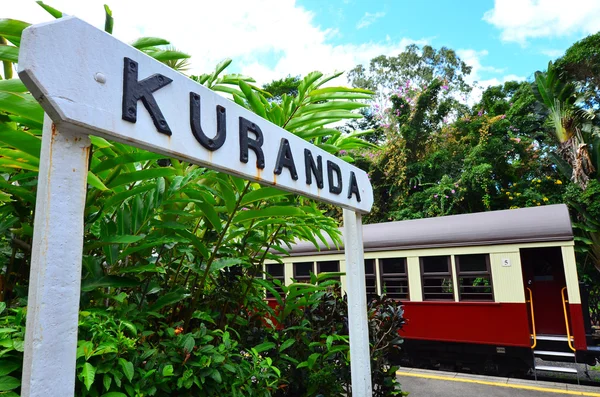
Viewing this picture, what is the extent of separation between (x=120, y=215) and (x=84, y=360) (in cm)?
59

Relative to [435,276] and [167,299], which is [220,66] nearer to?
[167,299]

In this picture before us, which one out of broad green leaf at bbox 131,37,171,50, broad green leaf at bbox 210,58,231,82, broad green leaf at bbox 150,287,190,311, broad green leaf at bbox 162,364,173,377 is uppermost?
broad green leaf at bbox 210,58,231,82

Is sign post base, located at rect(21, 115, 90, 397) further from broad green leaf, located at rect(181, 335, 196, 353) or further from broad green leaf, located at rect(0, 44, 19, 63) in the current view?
broad green leaf, located at rect(181, 335, 196, 353)

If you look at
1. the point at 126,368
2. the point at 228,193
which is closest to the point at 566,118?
the point at 228,193

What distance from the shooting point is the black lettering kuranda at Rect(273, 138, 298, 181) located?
67.7 inches

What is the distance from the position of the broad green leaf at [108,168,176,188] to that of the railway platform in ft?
14.4

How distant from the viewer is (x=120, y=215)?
1562 mm

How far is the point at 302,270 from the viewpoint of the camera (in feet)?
29.1

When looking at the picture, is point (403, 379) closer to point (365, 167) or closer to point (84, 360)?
point (84, 360)

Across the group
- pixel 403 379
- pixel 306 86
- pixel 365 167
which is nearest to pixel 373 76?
pixel 365 167

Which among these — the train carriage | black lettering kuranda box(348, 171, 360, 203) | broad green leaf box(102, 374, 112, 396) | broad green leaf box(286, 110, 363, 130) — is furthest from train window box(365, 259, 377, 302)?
broad green leaf box(102, 374, 112, 396)

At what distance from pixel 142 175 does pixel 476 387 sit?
17.2 feet

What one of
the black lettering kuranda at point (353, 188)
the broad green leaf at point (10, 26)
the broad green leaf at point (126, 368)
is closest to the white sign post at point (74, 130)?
the broad green leaf at point (126, 368)

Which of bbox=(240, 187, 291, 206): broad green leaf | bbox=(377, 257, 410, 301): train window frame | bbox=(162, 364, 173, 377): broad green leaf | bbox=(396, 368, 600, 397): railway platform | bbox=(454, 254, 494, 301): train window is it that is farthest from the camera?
bbox=(377, 257, 410, 301): train window frame
